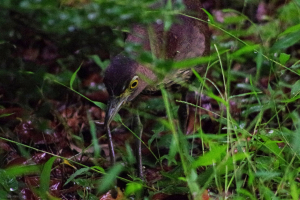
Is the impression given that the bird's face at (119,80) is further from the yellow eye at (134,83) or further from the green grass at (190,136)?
the green grass at (190,136)

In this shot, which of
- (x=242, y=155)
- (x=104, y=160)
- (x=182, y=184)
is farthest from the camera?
(x=104, y=160)

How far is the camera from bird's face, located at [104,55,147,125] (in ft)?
6.51

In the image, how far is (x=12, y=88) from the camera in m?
2.30

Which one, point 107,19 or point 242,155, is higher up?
point 107,19

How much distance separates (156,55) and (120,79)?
26 centimetres

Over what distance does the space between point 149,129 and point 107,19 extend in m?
0.89

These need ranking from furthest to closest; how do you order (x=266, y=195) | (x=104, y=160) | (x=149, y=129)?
(x=149, y=129), (x=104, y=160), (x=266, y=195)

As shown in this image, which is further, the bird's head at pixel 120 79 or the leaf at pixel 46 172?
the bird's head at pixel 120 79

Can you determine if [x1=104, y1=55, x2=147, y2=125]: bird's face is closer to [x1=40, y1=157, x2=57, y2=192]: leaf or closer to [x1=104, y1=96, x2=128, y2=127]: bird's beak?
[x1=104, y1=96, x2=128, y2=127]: bird's beak

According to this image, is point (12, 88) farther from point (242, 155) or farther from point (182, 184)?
point (242, 155)

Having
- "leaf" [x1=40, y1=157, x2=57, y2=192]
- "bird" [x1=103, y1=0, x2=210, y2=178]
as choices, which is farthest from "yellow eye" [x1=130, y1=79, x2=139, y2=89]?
"leaf" [x1=40, y1=157, x2=57, y2=192]

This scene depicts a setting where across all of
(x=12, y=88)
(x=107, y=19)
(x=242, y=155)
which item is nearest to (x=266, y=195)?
(x=242, y=155)

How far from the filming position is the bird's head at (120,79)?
1.98m

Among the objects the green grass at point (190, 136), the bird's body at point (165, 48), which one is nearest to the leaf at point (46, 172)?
the green grass at point (190, 136)
